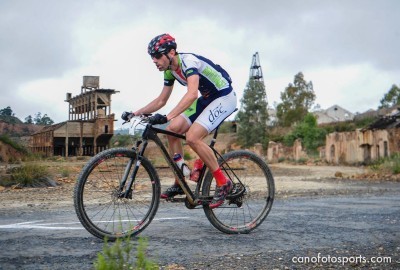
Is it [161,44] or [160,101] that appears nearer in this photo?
[161,44]

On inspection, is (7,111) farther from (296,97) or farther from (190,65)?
(296,97)

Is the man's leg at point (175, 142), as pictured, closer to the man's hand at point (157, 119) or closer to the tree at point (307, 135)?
the man's hand at point (157, 119)

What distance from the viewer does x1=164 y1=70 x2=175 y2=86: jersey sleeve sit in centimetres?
528

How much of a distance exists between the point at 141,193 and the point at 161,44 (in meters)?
1.58

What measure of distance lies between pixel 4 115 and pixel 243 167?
24.6 metres

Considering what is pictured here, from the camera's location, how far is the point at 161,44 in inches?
189

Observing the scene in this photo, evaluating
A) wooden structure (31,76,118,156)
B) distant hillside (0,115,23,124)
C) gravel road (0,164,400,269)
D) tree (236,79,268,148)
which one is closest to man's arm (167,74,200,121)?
gravel road (0,164,400,269)

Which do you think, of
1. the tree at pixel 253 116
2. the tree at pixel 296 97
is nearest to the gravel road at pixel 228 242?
the tree at pixel 253 116

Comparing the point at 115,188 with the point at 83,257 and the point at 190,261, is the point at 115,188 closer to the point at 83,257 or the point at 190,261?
the point at 83,257

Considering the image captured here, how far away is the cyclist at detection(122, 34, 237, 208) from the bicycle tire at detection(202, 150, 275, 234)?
204mm

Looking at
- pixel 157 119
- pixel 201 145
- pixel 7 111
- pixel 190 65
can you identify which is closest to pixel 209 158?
pixel 201 145

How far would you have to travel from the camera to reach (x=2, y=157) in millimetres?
22172

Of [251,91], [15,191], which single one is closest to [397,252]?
[15,191]

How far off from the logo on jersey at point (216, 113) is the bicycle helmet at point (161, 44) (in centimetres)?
81
